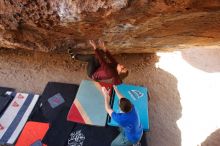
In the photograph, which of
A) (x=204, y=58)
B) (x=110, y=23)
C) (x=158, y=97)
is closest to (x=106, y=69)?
(x=110, y=23)

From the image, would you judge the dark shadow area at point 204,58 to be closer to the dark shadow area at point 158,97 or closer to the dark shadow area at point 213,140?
the dark shadow area at point 158,97

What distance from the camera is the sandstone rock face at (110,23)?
2.94 m

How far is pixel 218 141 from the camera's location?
3.82m

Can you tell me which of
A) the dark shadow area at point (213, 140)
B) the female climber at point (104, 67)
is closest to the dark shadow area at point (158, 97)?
the dark shadow area at point (213, 140)

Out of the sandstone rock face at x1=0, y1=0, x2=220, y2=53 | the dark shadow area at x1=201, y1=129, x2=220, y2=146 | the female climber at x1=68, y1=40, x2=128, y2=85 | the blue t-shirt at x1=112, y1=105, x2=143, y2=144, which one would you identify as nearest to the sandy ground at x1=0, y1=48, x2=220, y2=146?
the dark shadow area at x1=201, y1=129, x2=220, y2=146

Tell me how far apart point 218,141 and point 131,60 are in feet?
6.30

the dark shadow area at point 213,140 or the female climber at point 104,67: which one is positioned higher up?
the female climber at point 104,67

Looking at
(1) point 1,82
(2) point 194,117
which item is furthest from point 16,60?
(2) point 194,117

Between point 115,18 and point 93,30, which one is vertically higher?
point 115,18

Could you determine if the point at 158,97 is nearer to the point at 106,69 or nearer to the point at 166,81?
the point at 166,81

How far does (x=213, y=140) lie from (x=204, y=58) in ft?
5.96

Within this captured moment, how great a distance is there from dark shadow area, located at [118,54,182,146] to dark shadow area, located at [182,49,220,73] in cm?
67

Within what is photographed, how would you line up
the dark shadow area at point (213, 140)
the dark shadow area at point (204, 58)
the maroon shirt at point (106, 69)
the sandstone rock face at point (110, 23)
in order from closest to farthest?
the sandstone rock face at point (110, 23) < the maroon shirt at point (106, 69) < the dark shadow area at point (213, 140) < the dark shadow area at point (204, 58)

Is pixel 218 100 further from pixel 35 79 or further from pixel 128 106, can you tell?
pixel 35 79
